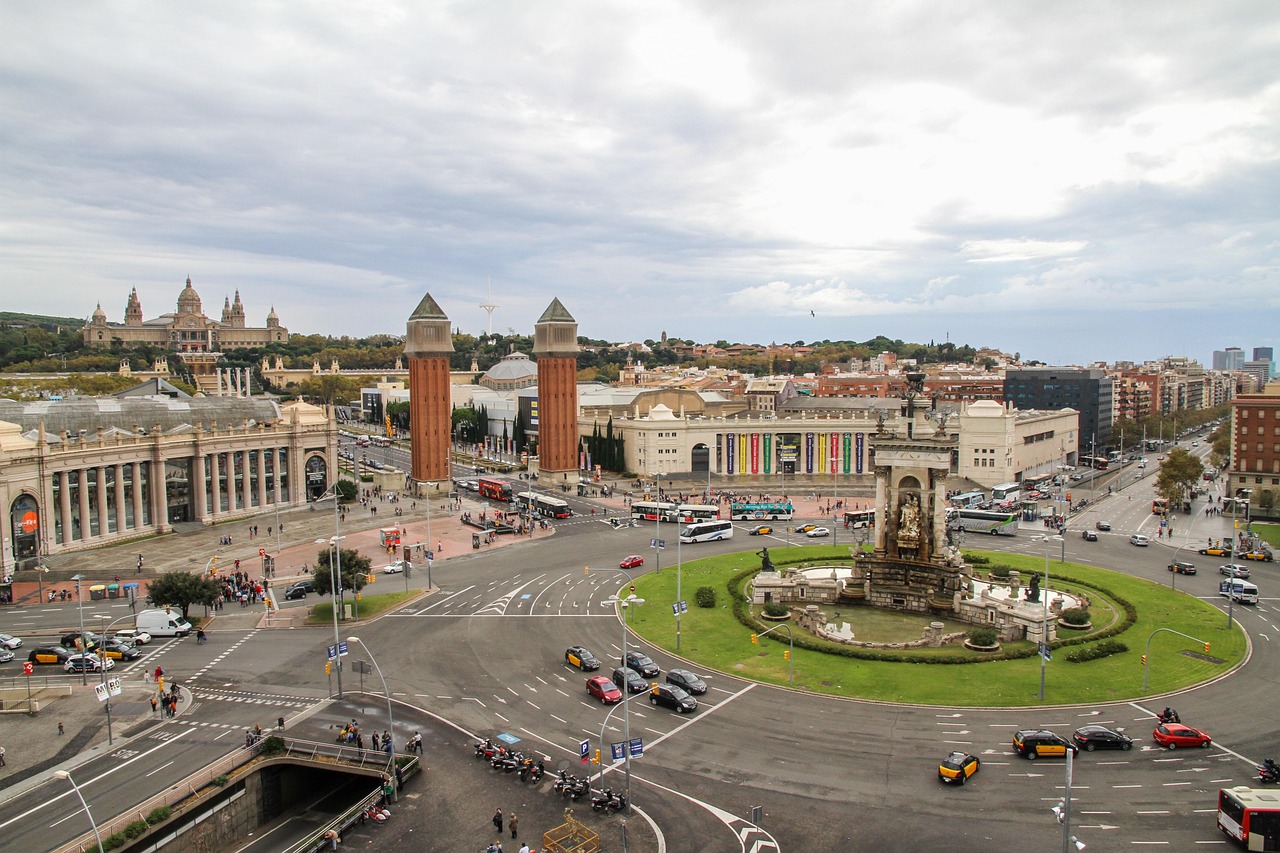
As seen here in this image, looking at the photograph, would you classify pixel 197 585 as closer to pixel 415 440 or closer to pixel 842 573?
pixel 842 573

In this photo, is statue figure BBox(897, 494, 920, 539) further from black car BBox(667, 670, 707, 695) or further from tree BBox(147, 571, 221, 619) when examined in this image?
tree BBox(147, 571, 221, 619)

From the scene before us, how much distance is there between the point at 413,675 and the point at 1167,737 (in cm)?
3662

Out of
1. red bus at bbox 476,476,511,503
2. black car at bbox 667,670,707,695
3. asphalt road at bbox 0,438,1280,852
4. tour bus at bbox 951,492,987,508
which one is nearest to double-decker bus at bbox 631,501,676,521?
red bus at bbox 476,476,511,503

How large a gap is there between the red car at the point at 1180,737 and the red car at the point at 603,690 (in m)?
24.1

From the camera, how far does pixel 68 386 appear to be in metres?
146

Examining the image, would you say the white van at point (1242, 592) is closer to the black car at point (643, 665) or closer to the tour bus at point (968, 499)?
the tour bus at point (968, 499)

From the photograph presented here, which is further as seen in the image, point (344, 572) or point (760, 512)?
point (760, 512)

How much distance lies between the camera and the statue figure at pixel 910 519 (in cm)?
5841

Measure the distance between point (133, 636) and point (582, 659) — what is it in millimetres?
28809

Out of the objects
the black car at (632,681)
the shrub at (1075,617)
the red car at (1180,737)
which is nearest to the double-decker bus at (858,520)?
the shrub at (1075,617)

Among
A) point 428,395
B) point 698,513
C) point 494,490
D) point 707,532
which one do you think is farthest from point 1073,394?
point 428,395

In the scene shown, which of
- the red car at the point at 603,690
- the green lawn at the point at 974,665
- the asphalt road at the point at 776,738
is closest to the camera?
the asphalt road at the point at 776,738

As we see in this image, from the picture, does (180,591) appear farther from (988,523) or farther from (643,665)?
(988,523)

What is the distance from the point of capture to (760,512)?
9500 centimetres
